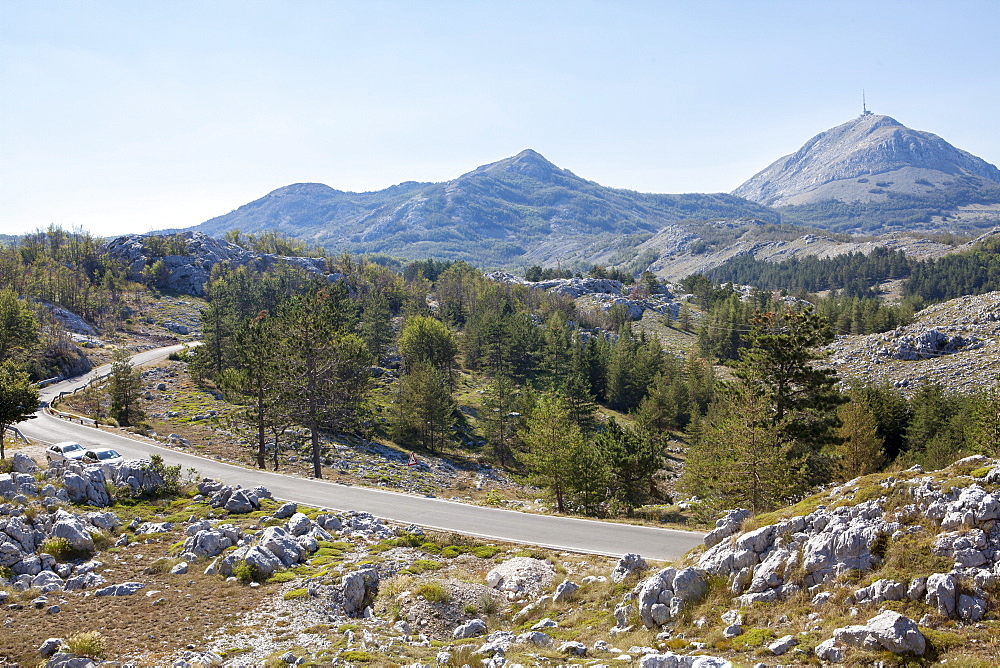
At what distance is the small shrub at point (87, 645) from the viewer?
13539 millimetres

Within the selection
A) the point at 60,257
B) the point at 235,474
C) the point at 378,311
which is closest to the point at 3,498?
the point at 235,474

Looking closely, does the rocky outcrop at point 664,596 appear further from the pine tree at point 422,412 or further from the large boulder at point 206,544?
the pine tree at point 422,412

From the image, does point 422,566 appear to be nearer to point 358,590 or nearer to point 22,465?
point 358,590

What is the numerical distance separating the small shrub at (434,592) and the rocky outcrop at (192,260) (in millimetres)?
153088

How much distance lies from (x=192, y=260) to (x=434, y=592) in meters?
179

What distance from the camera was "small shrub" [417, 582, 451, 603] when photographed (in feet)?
56.7

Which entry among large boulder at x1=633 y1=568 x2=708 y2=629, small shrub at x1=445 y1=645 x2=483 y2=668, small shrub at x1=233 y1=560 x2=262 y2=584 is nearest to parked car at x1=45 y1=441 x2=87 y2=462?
small shrub at x1=233 y1=560 x2=262 y2=584

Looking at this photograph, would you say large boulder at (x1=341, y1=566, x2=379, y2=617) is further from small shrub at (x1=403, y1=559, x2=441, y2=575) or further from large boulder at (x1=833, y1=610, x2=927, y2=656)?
large boulder at (x1=833, y1=610, x2=927, y2=656)

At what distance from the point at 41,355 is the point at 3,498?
6737 cm

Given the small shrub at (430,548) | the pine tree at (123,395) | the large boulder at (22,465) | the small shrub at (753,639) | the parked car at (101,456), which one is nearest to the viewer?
the small shrub at (753,639)

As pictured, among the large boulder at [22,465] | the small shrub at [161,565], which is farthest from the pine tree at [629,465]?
the large boulder at [22,465]

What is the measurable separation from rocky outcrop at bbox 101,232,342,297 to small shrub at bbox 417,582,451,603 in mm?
153088

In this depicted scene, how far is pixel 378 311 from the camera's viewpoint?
97.4 metres

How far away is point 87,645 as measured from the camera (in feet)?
44.6
